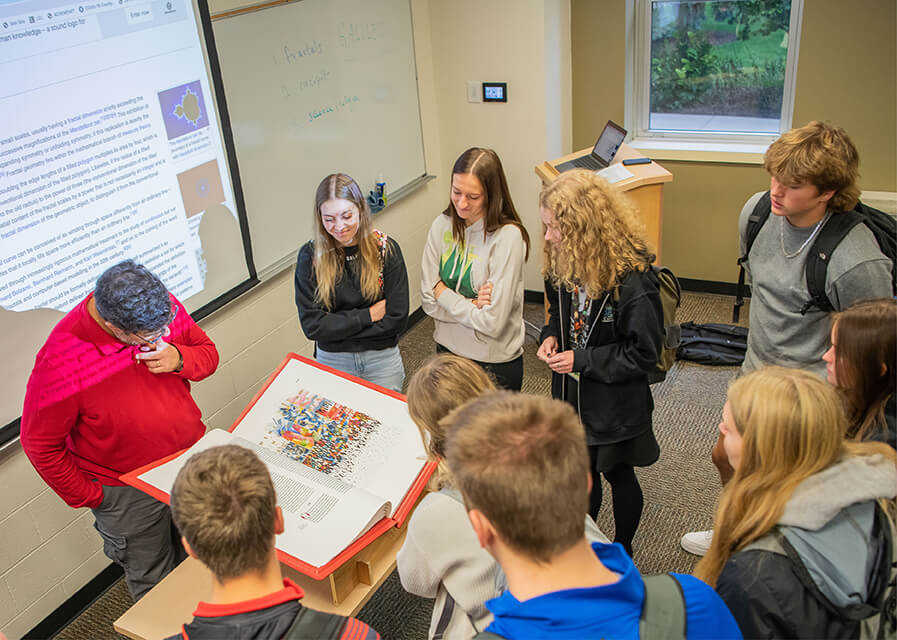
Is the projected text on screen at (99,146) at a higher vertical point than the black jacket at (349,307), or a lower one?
higher

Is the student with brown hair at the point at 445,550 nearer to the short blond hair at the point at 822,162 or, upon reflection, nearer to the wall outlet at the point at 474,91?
the short blond hair at the point at 822,162

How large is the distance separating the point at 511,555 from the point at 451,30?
12.4 feet

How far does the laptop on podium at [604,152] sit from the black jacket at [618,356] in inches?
74.0

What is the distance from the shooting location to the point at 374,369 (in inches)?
110

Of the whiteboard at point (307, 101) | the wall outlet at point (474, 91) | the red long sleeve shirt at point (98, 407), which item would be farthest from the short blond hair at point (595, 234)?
the wall outlet at point (474, 91)

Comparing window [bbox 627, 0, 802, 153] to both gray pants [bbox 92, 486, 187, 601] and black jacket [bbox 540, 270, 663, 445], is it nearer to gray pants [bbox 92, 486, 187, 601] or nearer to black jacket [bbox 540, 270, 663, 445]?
black jacket [bbox 540, 270, 663, 445]

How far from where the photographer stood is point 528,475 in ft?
3.42

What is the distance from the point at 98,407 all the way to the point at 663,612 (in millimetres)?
1676

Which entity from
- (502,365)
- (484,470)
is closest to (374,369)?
(502,365)

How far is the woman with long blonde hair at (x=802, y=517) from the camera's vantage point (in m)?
1.29

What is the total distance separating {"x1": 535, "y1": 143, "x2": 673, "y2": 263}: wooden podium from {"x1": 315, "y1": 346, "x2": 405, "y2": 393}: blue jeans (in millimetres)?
1585

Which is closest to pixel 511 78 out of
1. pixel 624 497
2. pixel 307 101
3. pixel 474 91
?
pixel 474 91

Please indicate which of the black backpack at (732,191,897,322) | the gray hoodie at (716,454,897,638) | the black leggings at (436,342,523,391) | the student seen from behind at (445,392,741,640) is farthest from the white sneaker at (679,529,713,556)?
the student seen from behind at (445,392,741,640)

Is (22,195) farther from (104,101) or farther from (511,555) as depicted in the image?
(511,555)
